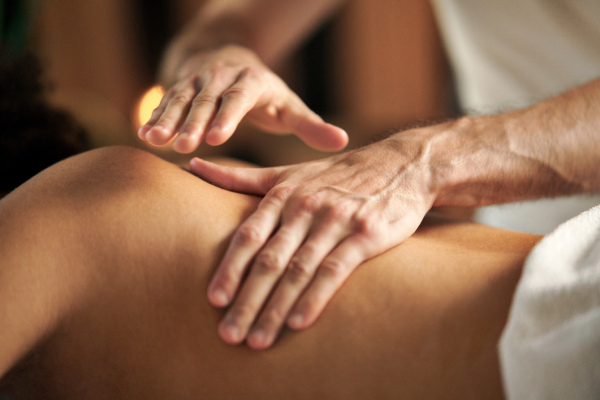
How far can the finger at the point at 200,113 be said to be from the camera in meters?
0.74

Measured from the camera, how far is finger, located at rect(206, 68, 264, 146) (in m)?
0.78

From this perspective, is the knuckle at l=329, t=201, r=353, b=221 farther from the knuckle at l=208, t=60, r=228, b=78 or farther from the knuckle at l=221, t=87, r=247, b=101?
the knuckle at l=208, t=60, r=228, b=78

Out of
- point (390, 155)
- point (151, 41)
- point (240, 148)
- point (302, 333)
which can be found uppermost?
point (390, 155)

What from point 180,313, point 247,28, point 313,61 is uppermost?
point 247,28

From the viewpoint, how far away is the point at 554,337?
526mm

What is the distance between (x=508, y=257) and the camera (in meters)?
0.67

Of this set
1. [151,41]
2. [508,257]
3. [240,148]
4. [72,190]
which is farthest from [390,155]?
[151,41]

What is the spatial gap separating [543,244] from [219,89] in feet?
2.03

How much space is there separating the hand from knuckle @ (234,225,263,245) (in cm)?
17

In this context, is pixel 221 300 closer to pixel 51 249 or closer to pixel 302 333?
pixel 302 333

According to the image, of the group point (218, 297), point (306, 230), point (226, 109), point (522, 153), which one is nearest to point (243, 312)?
point (218, 297)

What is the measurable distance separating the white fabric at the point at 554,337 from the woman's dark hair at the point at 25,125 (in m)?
0.95

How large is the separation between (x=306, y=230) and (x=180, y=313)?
20 centimetres

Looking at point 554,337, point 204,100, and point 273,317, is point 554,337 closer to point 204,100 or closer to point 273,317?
point 273,317
